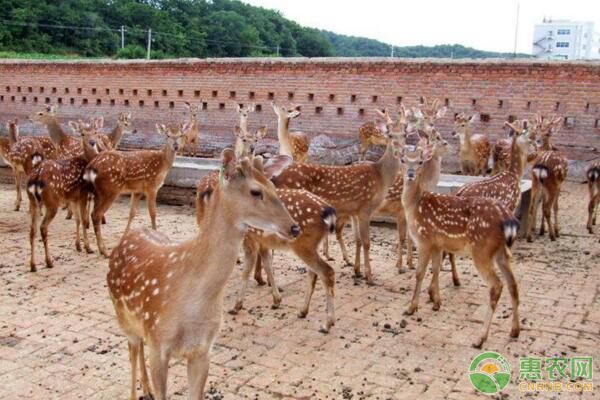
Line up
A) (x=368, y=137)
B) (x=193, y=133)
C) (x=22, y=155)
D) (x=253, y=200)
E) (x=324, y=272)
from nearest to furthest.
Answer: (x=253, y=200), (x=324, y=272), (x=22, y=155), (x=368, y=137), (x=193, y=133)

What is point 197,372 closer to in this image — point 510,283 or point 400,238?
point 510,283

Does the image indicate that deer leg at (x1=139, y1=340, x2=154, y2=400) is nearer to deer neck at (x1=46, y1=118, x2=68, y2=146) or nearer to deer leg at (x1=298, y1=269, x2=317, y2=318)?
deer leg at (x1=298, y1=269, x2=317, y2=318)

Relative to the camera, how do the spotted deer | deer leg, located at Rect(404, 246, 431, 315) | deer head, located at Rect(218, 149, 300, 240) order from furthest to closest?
1. the spotted deer
2. deer leg, located at Rect(404, 246, 431, 315)
3. deer head, located at Rect(218, 149, 300, 240)

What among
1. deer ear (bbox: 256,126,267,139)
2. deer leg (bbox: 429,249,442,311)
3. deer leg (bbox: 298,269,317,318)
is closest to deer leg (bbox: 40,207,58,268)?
deer leg (bbox: 298,269,317,318)

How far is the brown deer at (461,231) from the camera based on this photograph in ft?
19.2

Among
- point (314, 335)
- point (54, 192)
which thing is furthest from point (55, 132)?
point (314, 335)

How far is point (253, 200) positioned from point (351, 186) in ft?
14.4

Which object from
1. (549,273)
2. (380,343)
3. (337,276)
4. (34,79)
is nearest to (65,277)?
(337,276)

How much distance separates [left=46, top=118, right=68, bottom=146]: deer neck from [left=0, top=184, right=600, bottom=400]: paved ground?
510 centimetres

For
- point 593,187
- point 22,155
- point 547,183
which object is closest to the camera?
point 547,183

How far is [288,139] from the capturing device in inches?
513

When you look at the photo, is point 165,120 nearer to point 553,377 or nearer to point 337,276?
point 337,276

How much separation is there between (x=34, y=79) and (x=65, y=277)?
1714 cm

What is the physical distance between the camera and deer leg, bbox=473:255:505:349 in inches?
225
